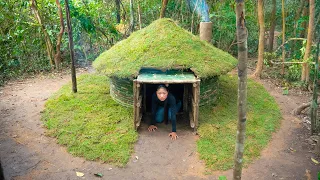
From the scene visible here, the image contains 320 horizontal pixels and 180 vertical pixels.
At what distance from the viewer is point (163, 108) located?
6258 mm

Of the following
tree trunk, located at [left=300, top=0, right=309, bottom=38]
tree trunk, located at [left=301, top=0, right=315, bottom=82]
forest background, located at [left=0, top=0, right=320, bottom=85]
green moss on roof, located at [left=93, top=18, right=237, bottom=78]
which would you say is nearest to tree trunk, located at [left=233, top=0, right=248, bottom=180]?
green moss on roof, located at [left=93, top=18, right=237, bottom=78]

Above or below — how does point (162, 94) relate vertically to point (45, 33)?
below

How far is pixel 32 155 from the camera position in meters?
5.23

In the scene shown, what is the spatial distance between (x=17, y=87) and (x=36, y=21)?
2870 mm

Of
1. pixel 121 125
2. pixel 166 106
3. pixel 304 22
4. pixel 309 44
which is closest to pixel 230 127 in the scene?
pixel 166 106

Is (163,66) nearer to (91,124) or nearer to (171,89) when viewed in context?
(171,89)

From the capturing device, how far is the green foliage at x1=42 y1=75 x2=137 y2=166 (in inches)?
210

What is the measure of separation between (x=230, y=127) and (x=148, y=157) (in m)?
2.18

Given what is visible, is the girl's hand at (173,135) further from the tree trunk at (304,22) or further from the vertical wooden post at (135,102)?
the tree trunk at (304,22)

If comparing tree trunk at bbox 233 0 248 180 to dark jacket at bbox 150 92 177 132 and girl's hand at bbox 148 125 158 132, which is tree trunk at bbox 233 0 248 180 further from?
girl's hand at bbox 148 125 158 132

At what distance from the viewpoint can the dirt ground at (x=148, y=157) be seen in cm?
473

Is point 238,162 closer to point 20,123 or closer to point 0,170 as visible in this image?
point 0,170

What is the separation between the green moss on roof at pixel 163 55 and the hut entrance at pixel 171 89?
0.22 m

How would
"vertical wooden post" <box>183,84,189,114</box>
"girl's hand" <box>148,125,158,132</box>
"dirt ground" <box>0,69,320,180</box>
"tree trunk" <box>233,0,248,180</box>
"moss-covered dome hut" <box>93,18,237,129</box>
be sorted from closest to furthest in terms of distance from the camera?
"tree trunk" <box>233,0,248,180</box> → "dirt ground" <box>0,69,320,180</box> → "girl's hand" <box>148,125,158,132</box> → "moss-covered dome hut" <box>93,18,237,129</box> → "vertical wooden post" <box>183,84,189,114</box>
